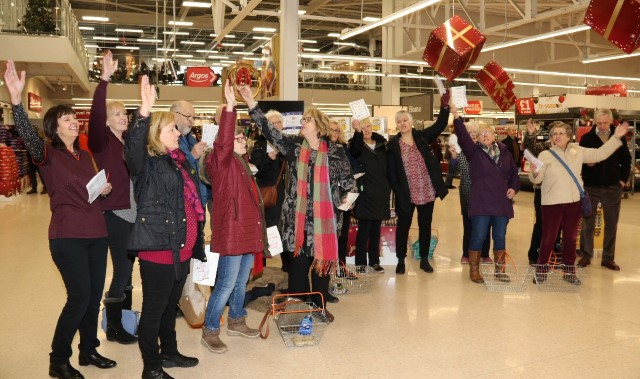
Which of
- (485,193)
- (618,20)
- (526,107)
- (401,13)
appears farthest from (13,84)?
(526,107)

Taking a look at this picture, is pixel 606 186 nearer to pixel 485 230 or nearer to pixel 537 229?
pixel 537 229

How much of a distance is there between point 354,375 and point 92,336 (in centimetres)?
151

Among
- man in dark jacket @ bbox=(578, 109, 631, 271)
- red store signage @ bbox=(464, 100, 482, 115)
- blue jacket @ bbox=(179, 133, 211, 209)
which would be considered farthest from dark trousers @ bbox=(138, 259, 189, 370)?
red store signage @ bbox=(464, 100, 482, 115)

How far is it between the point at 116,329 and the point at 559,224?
3911mm

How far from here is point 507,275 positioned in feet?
18.4

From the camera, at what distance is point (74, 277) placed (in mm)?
3066

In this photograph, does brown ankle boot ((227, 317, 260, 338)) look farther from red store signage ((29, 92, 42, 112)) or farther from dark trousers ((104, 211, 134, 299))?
red store signage ((29, 92, 42, 112))

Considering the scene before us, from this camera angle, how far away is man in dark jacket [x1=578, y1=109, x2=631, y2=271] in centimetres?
625

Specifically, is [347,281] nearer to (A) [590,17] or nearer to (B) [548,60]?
(A) [590,17]

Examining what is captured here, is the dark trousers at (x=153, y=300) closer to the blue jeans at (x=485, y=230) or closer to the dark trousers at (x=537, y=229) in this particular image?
the blue jeans at (x=485, y=230)

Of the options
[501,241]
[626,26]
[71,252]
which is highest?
[626,26]

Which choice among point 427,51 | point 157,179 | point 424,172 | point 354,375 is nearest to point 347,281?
point 424,172

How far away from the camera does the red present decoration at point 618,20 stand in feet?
10.3

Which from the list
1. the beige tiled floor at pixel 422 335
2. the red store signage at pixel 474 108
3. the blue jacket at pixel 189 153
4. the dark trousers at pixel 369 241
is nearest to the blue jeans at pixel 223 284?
the beige tiled floor at pixel 422 335
